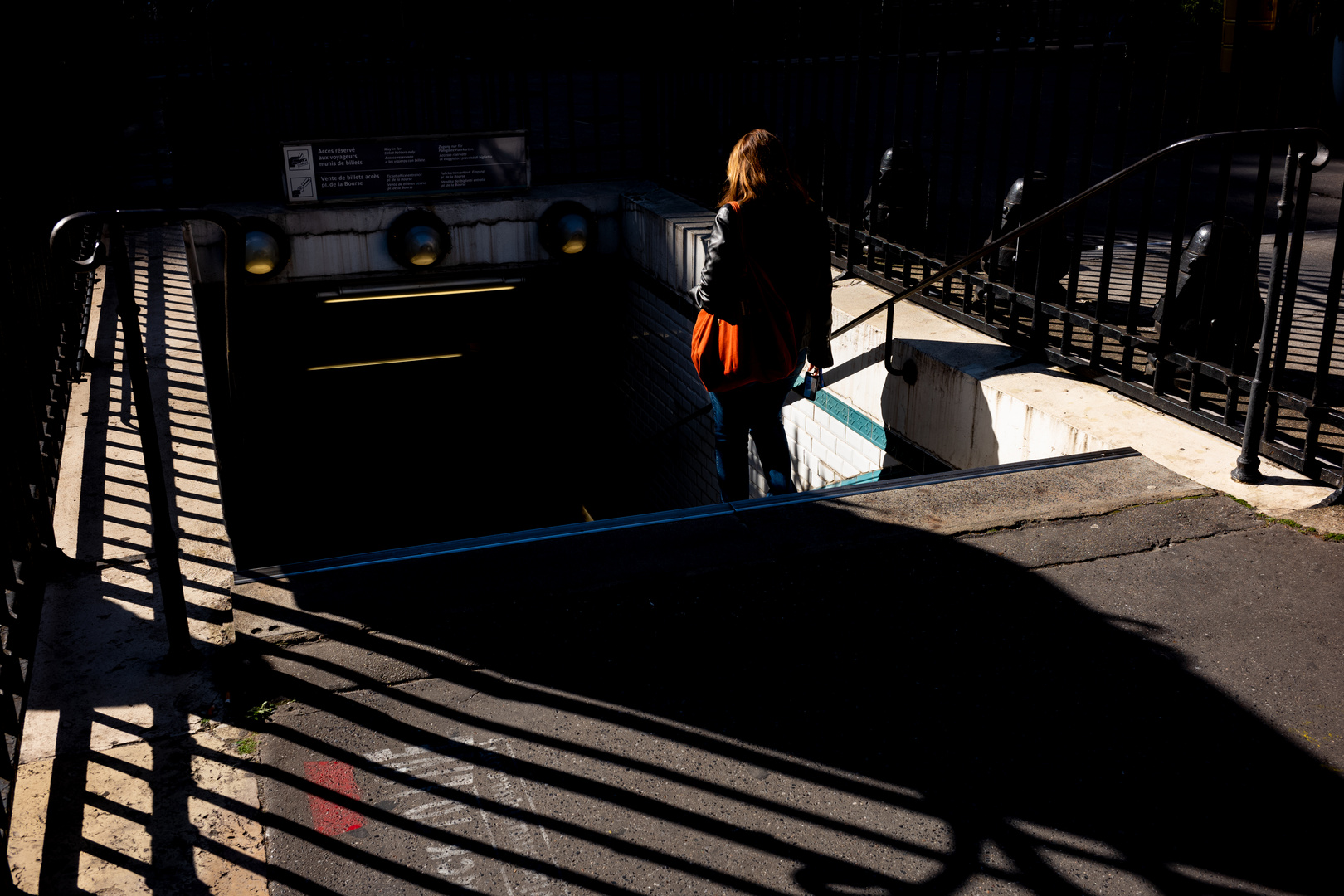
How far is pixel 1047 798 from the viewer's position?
8.46 ft

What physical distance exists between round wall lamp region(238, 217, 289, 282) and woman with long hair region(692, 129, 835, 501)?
4.82 meters

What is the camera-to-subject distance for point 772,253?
4355mm

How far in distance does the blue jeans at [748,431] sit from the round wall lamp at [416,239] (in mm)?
4462

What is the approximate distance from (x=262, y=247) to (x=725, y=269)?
513 centimetres

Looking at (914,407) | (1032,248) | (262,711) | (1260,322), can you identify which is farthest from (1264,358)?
(262,711)

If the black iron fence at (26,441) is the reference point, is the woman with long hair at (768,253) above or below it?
above

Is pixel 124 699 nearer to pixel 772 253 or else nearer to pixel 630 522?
pixel 630 522

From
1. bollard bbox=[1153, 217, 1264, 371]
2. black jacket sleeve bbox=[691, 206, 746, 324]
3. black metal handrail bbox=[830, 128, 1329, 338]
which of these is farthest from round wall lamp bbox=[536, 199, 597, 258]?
bollard bbox=[1153, 217, 1264, 371]

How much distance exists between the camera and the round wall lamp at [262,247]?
26.5 feet

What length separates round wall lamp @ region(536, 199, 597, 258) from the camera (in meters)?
8.82

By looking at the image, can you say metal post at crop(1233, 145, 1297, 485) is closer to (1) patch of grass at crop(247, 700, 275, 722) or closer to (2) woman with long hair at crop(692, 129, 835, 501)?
(2) woman with long hair at crop(692, 129, 835, 501)

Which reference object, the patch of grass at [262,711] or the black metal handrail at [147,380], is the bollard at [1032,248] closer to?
the black metal handrail at [147,380]

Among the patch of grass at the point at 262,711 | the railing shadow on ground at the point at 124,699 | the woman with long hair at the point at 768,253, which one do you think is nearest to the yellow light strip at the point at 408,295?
the railing shadow on ground at the point at 124,699

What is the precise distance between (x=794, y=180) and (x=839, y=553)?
1.59 m
